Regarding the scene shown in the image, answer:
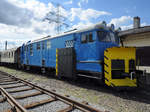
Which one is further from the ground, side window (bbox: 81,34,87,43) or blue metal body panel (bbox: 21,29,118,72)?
side window (bbox: 81,34,87,43)

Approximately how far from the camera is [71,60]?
7074 mm

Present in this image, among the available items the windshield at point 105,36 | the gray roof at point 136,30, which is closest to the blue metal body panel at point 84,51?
the windshield at point 105,36

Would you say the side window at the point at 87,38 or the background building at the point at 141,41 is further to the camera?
the background building at the point at 141,41

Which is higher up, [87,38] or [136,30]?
[136,30]

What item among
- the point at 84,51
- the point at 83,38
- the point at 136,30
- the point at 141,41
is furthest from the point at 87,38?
the point at 141,41

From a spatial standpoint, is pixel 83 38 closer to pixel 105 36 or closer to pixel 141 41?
pixel 105 36

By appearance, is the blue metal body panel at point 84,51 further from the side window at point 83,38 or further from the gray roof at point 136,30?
the gray roof at point 136,30

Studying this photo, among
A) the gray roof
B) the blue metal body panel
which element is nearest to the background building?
the gray roof

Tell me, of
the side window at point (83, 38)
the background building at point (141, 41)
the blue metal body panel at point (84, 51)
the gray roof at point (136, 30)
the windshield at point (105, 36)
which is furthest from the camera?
the background building at point (141, 41)

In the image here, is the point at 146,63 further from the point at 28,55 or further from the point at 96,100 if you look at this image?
the point at 28,55

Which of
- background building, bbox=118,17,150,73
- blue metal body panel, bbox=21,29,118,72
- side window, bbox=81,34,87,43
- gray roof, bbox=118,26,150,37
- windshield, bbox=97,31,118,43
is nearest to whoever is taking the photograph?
blue metal body panel, bbox=21,29,118,72

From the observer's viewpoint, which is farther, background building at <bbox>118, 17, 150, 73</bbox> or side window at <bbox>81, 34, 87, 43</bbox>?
background building at <bbox>118, 17, 150, 73</bbox>

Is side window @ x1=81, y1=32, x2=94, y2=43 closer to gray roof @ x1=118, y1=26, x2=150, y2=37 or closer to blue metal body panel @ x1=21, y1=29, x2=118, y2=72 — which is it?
blue metal body panel @ x1=21, y1=29, x2=118, y2=72

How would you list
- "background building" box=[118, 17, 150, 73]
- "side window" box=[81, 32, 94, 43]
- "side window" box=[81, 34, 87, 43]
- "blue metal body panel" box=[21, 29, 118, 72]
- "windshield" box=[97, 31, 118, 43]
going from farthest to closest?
1. "background building" box=[118, 17, 150, 73]
2. "side window" box=[81, 34, 87, 43]
3. "side window" box=[81, 32, 94, 43]
4. "windshield" box=[97, 31, 118, 43]
5. "blue metal body panel" box=[21, 29, 118, 72]
